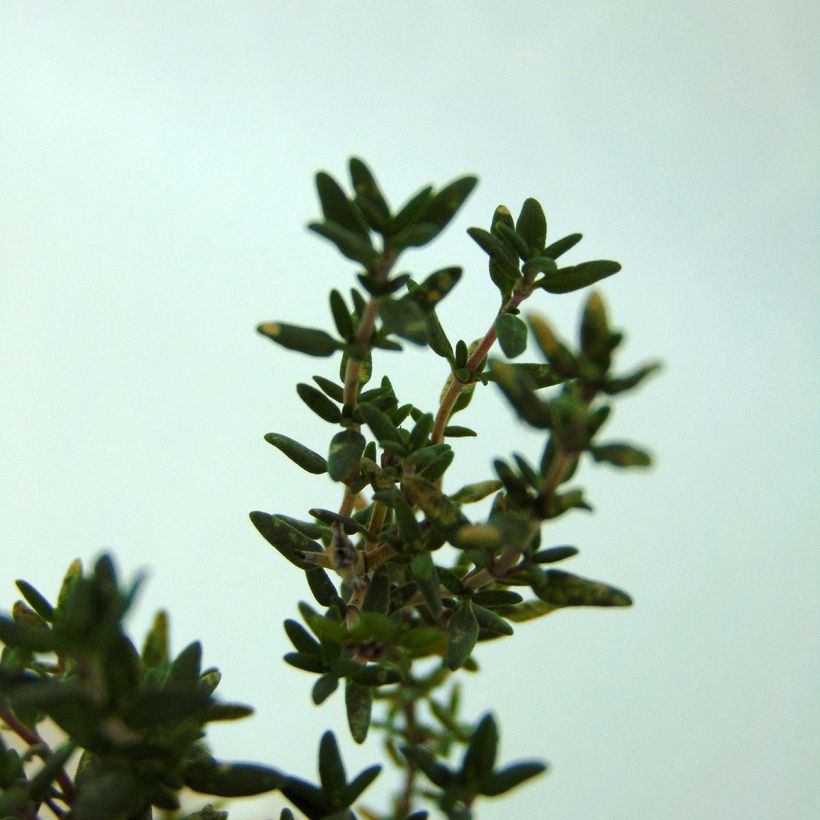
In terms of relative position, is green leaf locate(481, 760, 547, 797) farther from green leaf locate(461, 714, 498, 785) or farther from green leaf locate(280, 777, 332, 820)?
green leaf locate(280, 777, 332, 820)

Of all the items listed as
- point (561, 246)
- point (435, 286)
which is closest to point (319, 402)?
point (435, 286)

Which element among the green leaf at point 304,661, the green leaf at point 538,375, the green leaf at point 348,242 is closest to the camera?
the green leaf at point 348,242

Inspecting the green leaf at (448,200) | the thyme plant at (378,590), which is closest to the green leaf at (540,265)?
the thyme plant at (378,590)

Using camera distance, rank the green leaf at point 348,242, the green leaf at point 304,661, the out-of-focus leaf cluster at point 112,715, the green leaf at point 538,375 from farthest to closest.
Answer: the green leaf at point 538,375, the green leaf at point 304,661, the green leaf at point 348,242, the out-of-focus leaf cluster at point 112,715

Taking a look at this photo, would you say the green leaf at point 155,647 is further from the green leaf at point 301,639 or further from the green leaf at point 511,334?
the green leaf at point 511,334

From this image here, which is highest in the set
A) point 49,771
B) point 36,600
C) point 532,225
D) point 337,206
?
point 532,225

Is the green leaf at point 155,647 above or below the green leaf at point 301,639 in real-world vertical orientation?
below

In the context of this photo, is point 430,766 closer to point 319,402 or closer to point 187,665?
point 187,665
